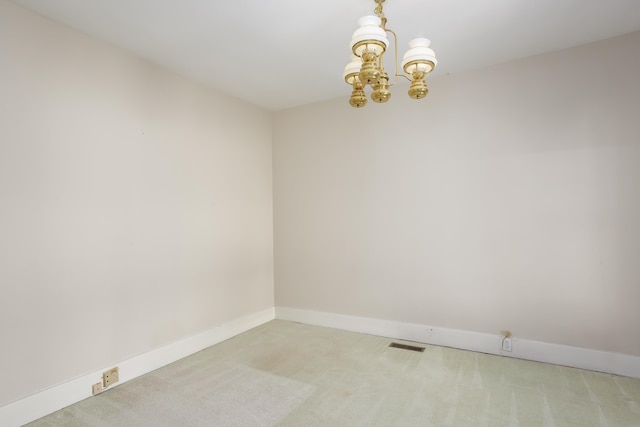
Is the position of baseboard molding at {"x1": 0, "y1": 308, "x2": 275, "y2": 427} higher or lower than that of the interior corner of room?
lower

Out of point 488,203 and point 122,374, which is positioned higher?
point 488,203

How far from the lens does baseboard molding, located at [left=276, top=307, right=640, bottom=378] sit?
2.54 meters

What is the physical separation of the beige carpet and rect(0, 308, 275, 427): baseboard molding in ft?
0.20

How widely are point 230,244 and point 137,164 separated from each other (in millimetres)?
1261

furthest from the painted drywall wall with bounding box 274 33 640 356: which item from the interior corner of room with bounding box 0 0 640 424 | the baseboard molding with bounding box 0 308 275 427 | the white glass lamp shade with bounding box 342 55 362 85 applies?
the white glass lamp shade with bounding box 342 55 362 85

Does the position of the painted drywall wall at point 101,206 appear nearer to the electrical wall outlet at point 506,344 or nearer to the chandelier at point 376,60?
the chandelier at point 376,60

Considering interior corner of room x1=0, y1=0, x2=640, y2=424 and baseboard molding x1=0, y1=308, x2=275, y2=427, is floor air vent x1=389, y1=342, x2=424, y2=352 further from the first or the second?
baseboard molding x1=0, y1=308, x2=275, y2=427

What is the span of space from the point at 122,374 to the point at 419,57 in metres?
3.02

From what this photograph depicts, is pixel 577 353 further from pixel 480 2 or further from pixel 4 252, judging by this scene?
pixel 4 252

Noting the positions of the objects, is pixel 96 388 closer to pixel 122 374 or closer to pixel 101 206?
pixel 122 374

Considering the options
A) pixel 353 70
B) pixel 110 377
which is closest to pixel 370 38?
pixel 353 70

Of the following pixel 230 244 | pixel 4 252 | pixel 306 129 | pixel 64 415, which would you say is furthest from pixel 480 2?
pixel 64 415

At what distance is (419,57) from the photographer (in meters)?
1.82

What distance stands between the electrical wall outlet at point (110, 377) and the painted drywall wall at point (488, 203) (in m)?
1.98
